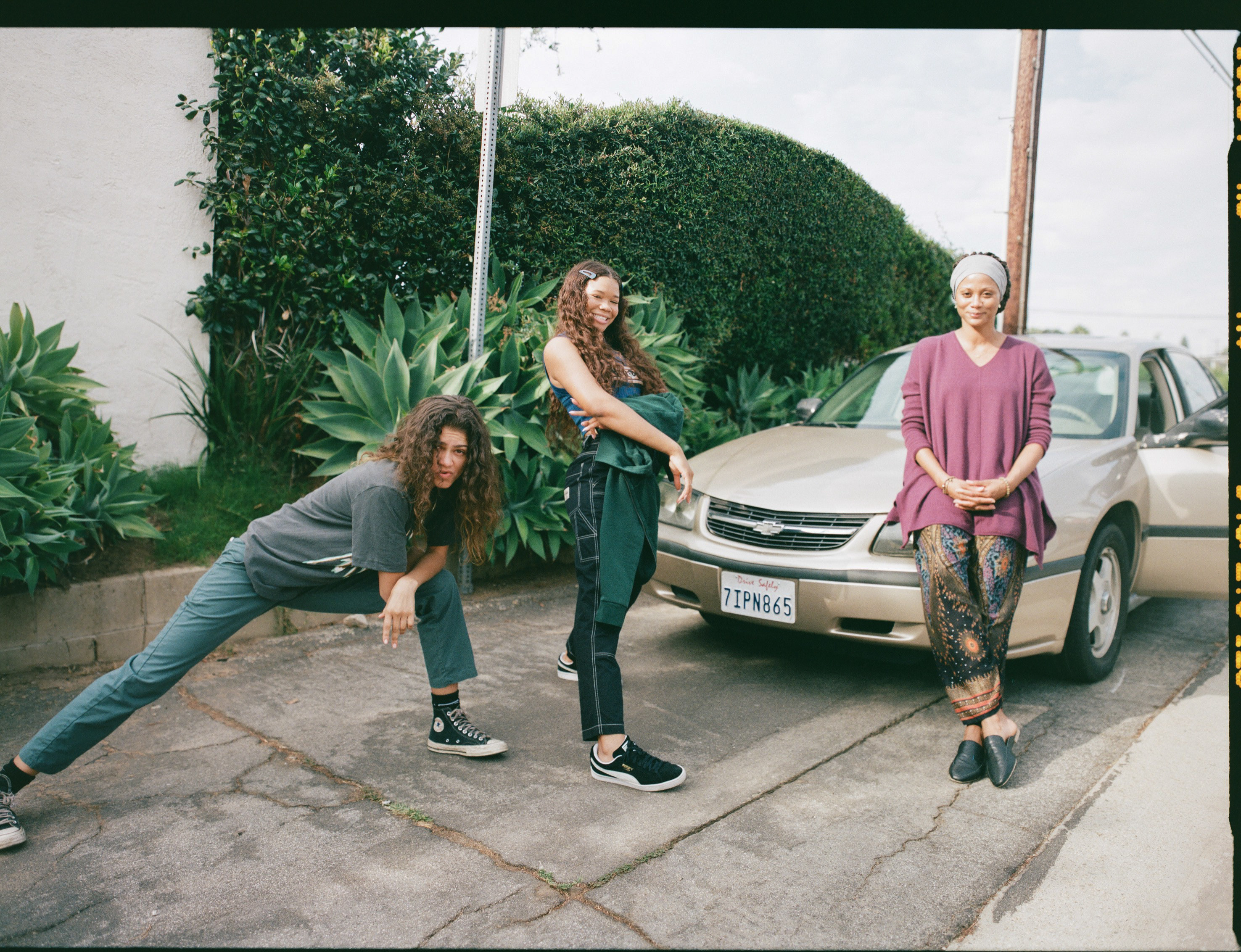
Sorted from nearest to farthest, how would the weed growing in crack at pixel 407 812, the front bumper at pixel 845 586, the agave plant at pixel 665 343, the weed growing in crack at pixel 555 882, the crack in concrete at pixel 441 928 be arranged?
the crack in concrete at pixel 441 928 < the weed growing in crack at pixel 555 882 < the weed growing in crack at pixel 407 812 < the front bumper at pixel 845 586 < the agave plant at pixel 665 343

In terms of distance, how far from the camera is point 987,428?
3.27 metres

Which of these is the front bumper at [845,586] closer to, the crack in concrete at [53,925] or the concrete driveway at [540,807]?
the concrete driveway at [540,807]

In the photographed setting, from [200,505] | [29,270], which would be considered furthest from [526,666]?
[29,270]

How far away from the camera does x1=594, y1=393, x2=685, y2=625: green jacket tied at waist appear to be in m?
3.17

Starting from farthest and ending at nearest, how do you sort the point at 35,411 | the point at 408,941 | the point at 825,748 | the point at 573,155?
the point at 573,155, the point at 35,411, the point at 825,748, the point at 408,941

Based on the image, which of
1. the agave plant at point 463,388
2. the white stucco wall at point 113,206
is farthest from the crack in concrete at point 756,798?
the white stucco wall at point 113,206

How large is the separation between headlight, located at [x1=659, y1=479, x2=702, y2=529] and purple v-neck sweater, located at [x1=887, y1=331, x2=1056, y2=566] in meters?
1.14

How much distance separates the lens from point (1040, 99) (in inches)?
386

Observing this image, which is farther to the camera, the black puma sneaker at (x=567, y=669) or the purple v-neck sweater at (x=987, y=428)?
the black puma sneaker at (x=567, y=669)

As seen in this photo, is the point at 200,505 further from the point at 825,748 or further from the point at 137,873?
the point at 825,748

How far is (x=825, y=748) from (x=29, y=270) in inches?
179

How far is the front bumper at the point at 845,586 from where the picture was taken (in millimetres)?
3670

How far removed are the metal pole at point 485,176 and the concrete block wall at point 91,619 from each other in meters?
1.45

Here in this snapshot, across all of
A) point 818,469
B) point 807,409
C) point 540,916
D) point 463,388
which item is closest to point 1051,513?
point 818,469
